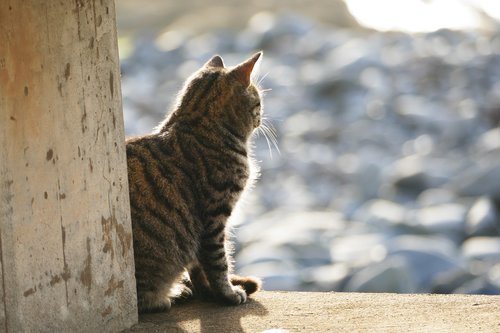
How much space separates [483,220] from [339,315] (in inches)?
286

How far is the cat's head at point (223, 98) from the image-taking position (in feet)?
16.2

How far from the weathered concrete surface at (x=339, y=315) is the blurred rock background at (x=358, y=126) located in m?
2.67

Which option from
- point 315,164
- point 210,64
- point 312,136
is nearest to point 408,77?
point 312,136

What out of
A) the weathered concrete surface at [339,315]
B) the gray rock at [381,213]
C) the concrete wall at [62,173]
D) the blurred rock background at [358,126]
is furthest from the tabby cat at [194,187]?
the gray rock at [381,213]

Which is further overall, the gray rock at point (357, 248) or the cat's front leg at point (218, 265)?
the gray rock at point (357, 248)

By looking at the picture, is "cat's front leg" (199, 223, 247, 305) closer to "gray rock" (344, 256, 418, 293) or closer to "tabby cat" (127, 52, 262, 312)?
"tabby cat" (127, 52, 262, 312)

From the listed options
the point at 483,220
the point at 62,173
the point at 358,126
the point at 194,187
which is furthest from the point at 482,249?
the point at 62,173

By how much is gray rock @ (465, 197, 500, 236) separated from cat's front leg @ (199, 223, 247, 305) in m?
7.19

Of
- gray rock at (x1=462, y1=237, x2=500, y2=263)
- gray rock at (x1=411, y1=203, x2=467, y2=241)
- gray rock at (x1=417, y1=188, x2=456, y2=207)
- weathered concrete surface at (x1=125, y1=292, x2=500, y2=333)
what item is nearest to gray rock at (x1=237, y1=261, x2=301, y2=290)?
gray rock at (x1=462, y1=237, x2=500, y2=263)

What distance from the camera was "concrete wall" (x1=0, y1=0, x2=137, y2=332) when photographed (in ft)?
12.1

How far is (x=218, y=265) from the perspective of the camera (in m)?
4.80

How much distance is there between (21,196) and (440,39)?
16861 millimetres

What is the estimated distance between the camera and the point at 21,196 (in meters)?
3.70

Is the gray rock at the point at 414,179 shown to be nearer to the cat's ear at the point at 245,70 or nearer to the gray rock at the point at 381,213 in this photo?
the gray rock at the point at 381,213
